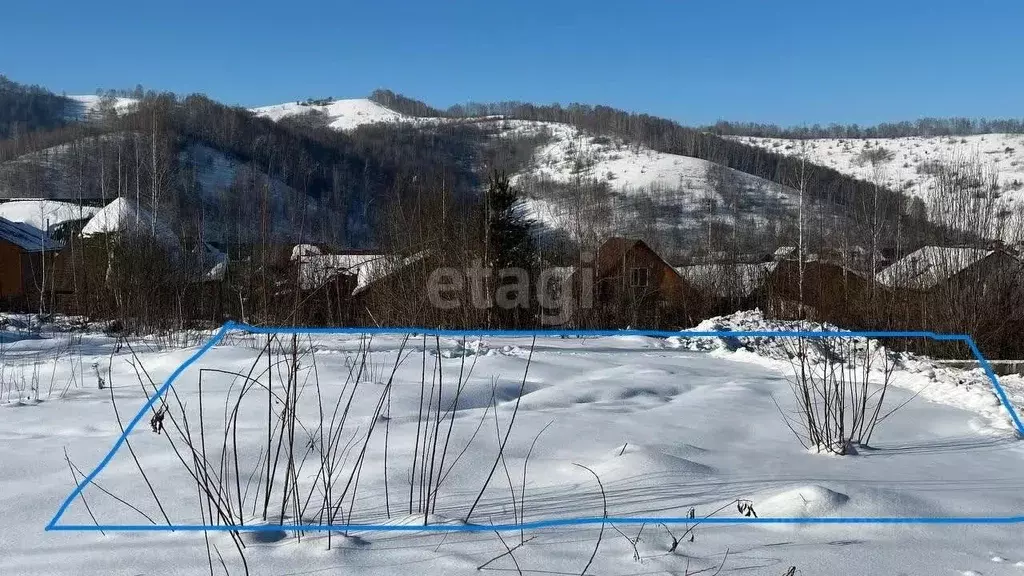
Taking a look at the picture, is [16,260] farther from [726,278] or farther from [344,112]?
[344,112]

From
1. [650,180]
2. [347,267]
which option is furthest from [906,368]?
[650,180]

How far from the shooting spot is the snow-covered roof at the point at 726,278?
2175 centimetres

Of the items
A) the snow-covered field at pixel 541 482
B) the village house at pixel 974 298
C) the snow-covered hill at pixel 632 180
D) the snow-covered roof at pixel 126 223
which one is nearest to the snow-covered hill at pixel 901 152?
the snow-covered hill at pixel 632 180

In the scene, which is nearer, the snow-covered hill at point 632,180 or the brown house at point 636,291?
the brown house at point 636,291

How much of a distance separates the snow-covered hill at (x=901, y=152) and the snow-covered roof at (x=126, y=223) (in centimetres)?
7253

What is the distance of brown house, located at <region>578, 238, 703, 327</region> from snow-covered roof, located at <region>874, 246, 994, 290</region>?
608 cm

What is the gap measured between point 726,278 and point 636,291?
589cm

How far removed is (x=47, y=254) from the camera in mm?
26953

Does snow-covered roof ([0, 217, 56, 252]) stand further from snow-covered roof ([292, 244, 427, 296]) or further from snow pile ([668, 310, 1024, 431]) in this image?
snow pile ([668, 310, 1024, 431])

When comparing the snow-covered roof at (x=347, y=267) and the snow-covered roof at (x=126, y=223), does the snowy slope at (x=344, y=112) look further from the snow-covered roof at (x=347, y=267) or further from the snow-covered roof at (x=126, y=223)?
the snow-covered roof at (x=347, y=267)

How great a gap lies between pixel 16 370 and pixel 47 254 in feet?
79.0

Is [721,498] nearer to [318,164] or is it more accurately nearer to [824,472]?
[824,472]

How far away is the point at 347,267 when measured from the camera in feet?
43.9

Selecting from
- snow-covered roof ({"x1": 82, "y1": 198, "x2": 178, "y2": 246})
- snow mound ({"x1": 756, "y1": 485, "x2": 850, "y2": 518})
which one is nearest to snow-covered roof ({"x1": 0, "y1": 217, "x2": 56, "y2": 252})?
snow-covered roof ({"x1": 82, "y1": 198, "x2": 178, "y2": 246})
